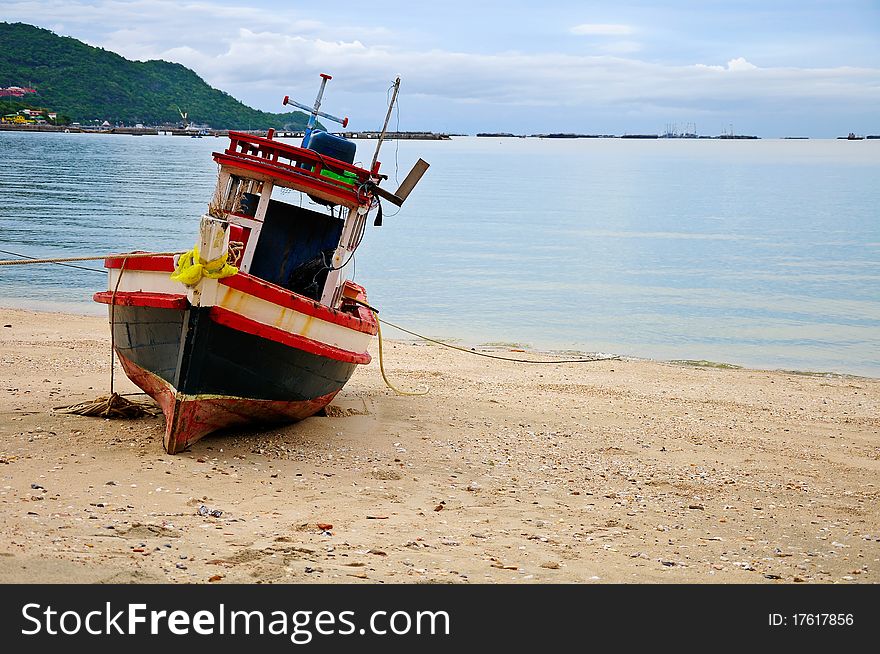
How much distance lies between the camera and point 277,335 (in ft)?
28.6

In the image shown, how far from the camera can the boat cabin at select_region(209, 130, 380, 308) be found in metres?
9.41

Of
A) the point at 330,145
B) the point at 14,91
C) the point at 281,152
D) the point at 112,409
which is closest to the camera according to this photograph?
the point at 281,152

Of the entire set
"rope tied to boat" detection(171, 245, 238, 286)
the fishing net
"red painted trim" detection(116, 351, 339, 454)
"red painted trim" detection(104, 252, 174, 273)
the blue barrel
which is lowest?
the fishing net

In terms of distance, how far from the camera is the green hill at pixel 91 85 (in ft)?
546

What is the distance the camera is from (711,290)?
27516 mm

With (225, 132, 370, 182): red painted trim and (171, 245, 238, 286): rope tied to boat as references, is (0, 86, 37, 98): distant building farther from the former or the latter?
(171, 245, 238, 286): rope tied to boat

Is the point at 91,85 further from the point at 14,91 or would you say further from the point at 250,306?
the point at 250,306

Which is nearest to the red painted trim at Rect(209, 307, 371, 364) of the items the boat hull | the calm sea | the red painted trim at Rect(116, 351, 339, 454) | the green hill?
the boat hull

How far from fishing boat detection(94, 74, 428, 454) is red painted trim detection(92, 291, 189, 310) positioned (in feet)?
0.07

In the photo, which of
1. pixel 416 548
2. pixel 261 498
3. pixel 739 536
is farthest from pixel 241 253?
pixel 739 536

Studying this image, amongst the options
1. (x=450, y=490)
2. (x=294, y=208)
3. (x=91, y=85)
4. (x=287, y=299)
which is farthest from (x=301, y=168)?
(x=91, y=85)

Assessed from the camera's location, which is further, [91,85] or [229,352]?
[91,85]

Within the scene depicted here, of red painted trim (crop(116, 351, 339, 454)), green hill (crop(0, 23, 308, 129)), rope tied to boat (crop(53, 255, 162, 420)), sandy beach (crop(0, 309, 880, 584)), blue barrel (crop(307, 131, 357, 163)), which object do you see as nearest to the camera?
sandy beach (crop(0, 309, 880, 584))

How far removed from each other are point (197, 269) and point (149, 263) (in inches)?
53.9
